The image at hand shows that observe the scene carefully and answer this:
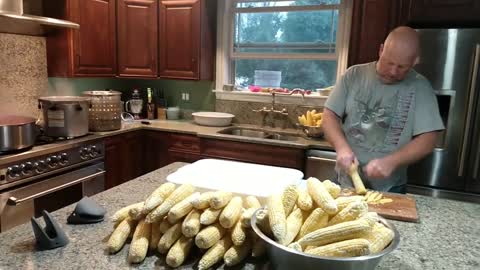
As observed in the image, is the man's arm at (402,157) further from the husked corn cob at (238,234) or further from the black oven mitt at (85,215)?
the black oven mitt at (85,215)

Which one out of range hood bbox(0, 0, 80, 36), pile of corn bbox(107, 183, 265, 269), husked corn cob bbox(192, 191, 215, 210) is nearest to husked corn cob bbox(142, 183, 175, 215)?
pile of corn bbox(107, 183, 265, 269)

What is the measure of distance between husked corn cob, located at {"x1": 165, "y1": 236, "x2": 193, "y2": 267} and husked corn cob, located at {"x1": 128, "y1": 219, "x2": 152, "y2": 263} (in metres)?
0.07

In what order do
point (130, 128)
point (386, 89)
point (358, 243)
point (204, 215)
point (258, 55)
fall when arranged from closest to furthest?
point (358, 243) → point (204, 215) → point (386, 89) → point (130, 128) → point (258, 55)

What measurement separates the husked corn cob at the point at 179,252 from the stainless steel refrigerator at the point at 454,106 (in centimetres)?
202

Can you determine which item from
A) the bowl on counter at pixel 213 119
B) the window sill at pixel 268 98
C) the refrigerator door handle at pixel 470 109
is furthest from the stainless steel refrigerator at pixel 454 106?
the bowl on counter at pixel 213 119

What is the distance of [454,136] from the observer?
2.37 meters

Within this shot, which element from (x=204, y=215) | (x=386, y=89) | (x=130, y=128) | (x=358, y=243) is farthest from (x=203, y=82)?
(x=358, y=243)

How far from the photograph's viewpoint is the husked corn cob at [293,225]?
82cm

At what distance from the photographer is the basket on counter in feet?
9.75

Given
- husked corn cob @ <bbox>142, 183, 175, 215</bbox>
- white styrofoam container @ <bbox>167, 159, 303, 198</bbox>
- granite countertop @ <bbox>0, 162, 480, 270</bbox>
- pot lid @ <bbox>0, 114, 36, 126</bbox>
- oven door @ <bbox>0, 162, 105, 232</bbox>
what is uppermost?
pot lid @ <bbox>0, 114, 36, 126</bbox>

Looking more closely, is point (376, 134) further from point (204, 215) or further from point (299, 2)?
point (299, 2)

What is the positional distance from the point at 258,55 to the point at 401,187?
7.02ft

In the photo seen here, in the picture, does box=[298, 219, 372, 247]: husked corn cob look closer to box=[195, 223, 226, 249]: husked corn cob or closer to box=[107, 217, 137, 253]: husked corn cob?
box=[195, 223, 226, 249]: husked corn cob

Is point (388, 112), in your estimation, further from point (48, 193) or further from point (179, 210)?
point (48, 193)
